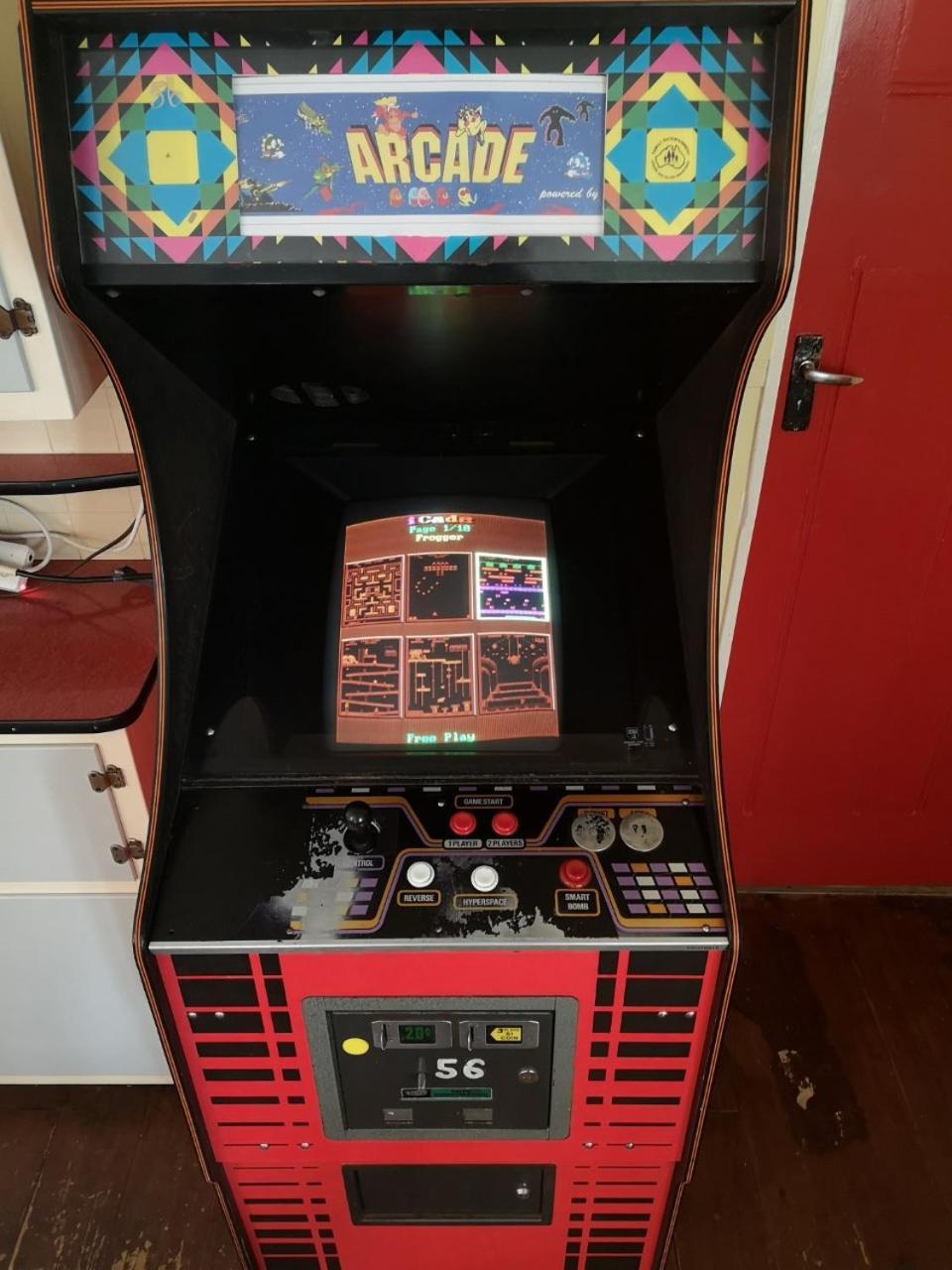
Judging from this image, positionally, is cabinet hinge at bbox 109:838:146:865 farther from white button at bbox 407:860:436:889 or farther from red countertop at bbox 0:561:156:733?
white button at bbox 407:860:436:889

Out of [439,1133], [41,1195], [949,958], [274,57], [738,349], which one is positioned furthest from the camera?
[949,958]

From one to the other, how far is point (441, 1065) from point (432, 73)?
1.11 m

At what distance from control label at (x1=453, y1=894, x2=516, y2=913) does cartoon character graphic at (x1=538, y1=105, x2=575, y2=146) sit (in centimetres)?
78

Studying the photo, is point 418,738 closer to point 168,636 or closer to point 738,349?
point 168,636

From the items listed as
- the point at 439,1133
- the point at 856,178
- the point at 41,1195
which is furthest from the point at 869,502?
the point at 41,1195

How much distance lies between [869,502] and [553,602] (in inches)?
37.0

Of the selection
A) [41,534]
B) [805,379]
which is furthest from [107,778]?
[805,379]

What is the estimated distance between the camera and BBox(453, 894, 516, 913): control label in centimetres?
103

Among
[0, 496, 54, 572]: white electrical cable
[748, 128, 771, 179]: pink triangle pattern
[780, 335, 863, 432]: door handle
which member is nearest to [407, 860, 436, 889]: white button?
[748, 128, 771, 179]: pink triangle pattern

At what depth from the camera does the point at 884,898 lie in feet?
7.53

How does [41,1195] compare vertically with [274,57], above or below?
below

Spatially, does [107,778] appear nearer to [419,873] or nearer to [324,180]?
[419,873]

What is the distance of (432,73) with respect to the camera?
84 cm

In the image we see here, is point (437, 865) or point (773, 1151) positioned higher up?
point (437, 865)
